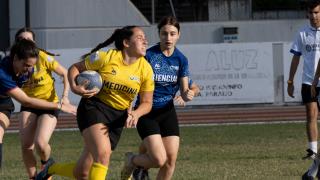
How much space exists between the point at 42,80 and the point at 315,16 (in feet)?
13.3

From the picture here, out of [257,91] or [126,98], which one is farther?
[257,91]

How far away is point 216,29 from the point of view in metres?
34.2

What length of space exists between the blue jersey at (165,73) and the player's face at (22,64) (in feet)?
4.34

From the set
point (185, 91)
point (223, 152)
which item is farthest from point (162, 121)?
point (223, 152)

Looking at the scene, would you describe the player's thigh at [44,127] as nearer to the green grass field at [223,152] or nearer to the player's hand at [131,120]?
the green grass field at [223,152]

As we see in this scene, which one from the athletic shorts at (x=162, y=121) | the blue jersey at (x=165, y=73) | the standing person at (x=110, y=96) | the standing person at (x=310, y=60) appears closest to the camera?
the standing person at (x=110, y=96)

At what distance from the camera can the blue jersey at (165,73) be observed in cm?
938

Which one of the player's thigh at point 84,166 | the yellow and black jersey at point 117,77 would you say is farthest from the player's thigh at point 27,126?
the yellow and black jersey at point 117,77

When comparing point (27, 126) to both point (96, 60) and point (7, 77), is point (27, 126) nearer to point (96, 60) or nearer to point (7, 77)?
point (7, 77)

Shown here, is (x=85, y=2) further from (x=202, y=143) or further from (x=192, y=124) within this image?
(x=202, y=143)

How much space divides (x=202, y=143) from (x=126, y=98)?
8057mm

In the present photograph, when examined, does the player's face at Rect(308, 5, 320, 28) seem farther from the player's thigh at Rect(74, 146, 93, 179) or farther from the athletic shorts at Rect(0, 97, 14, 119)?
the player's thigh at Rect(74, 146, 93, 179)

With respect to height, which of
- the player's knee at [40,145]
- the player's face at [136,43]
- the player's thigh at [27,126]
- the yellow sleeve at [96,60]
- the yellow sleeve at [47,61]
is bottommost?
the player's knee at [40,145]

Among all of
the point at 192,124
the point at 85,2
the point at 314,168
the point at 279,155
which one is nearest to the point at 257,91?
the point at 192,124
